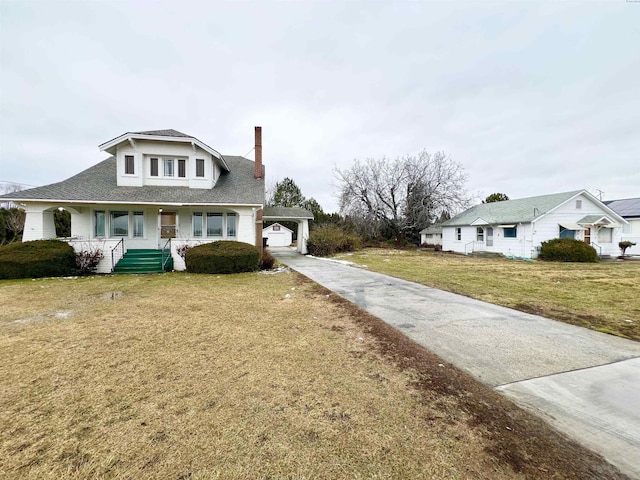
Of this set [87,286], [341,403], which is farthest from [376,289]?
[87,286]

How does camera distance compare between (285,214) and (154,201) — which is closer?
(154,201)

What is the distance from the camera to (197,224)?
15547mm

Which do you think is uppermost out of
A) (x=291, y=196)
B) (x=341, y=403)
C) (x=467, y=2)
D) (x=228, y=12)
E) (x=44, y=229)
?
(x=228, y=12)

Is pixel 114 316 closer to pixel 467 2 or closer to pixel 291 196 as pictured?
pixel 467 2

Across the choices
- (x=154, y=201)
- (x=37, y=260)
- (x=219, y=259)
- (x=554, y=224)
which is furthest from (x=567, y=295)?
(x=37, y=260)

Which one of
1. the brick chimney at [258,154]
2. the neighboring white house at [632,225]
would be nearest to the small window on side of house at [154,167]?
the brick chimney at [258,154]

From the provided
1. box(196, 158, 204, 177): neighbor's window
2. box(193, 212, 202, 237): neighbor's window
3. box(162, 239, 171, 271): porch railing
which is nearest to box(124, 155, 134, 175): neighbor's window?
box(196, 158, 204, 177): neighbor's window

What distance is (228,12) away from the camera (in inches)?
512

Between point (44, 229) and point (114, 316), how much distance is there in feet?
36.8

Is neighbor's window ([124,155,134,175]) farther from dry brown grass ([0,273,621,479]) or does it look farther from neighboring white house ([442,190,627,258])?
neighboring white house ([442,190,627,258])

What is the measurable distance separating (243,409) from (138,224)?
15596 mm

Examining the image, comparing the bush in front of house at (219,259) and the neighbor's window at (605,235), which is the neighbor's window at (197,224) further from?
the neighbor's window at (605,235)

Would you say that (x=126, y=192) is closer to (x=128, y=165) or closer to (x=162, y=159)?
(x=128, y=165)

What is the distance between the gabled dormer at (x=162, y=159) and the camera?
14.9 metres
